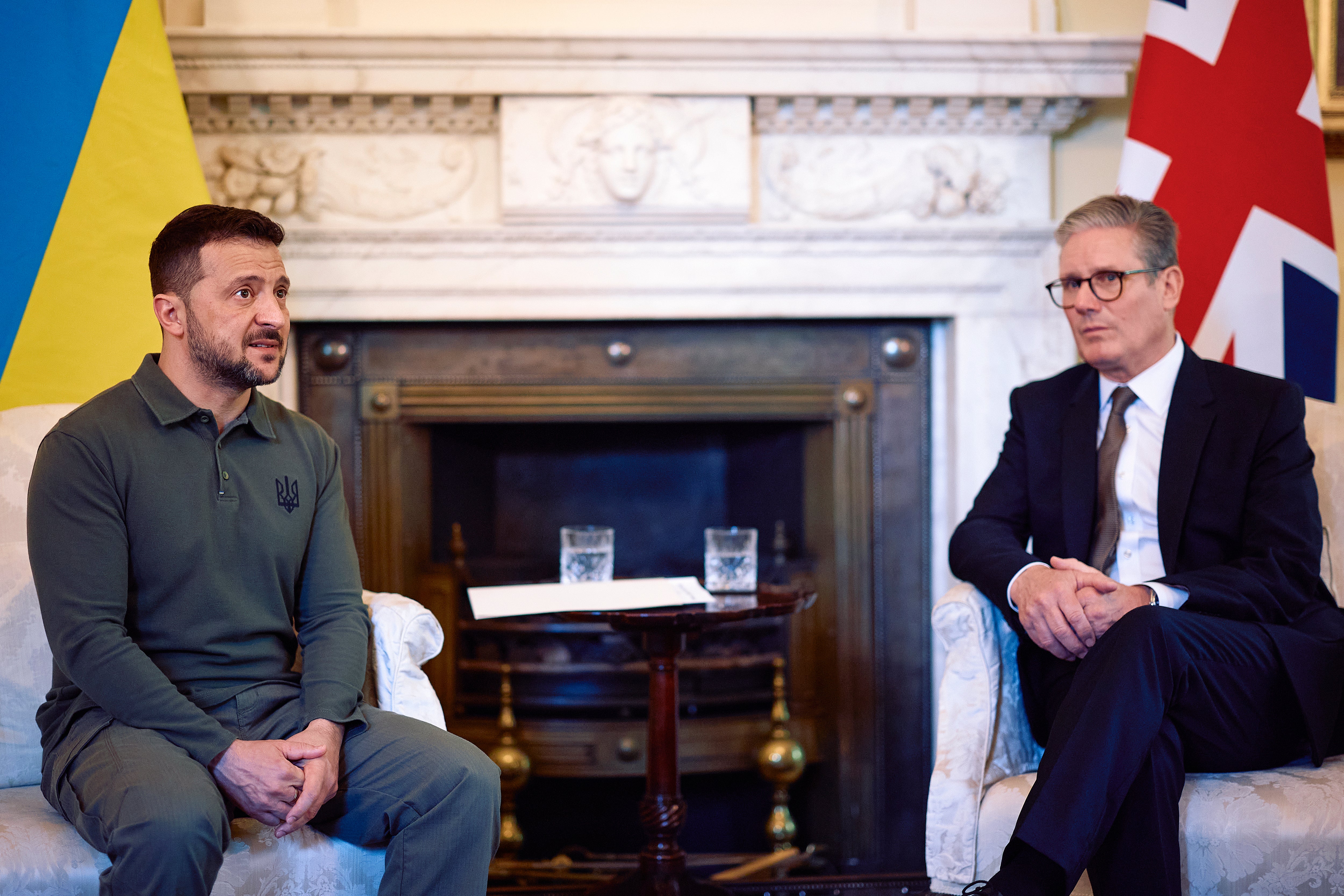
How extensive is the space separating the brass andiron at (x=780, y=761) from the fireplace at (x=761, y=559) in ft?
0.22

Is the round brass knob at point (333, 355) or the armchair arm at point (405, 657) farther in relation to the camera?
the round brass knob at point (333, 355)

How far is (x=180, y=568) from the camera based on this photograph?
53.1 inches

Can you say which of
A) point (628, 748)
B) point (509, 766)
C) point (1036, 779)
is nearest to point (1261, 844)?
point (1036, 779)

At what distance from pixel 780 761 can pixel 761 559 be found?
52 cm

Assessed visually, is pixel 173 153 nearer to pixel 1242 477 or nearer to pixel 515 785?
pixel 515 785

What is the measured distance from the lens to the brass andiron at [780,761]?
2449 millimetres

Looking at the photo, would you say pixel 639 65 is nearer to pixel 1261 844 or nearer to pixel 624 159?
pixel 624 159

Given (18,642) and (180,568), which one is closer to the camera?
(180,568)

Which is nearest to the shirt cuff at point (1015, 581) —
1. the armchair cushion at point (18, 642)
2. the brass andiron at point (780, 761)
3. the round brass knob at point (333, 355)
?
the brass andiron at point (780, 761)

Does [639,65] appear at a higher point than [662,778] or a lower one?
higher

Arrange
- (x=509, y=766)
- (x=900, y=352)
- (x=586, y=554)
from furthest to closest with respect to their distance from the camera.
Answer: (x=900, y=352)
(x=509, y=766)
(x=586, y=554)

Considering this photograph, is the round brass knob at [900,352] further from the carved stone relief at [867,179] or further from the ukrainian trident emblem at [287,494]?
the ukrainian trident emblem at [287,494]

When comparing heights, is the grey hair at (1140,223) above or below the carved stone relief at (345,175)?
below

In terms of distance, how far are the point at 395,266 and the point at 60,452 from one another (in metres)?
1.21
